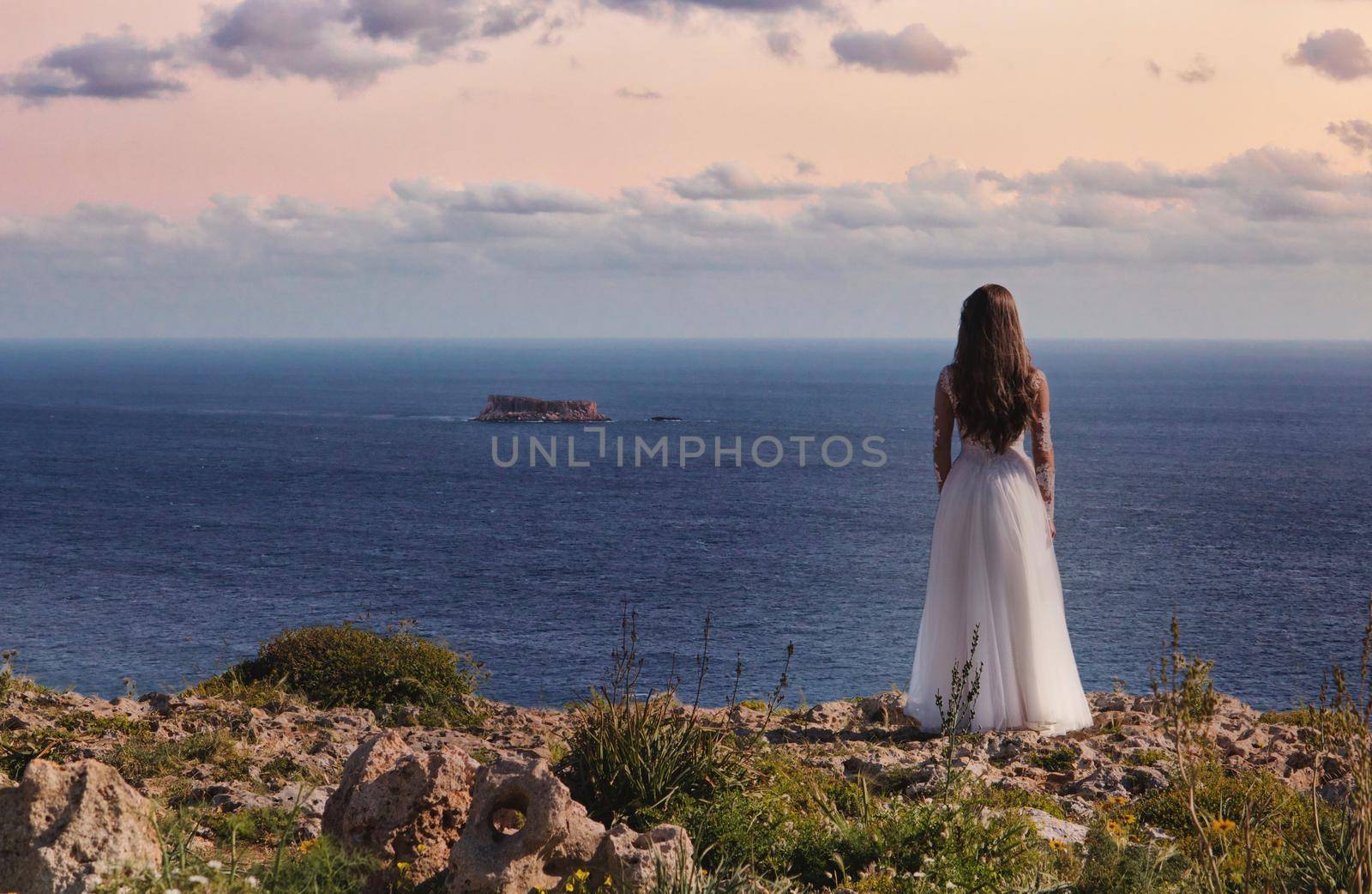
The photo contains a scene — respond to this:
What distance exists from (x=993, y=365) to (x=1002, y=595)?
1.90 meters

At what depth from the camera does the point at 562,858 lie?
5.19 meters

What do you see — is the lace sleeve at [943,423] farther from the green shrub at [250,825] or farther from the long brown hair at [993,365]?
the green shrub at [250,825]

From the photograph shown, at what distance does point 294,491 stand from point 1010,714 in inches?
3342

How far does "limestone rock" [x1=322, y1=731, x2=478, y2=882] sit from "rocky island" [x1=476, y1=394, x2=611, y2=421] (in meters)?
139

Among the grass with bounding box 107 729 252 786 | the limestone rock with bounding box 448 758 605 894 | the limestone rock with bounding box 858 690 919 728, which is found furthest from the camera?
the limestone rock with bounding box 858 690 919 728

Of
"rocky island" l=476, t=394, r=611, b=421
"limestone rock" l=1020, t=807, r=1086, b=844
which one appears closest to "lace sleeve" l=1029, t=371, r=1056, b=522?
"limestone rock" l=1020, t=807, r=1086, b=844

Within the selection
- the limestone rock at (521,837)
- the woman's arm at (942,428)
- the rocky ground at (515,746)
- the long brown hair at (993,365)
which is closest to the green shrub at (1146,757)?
the rocky ground at (515,746)

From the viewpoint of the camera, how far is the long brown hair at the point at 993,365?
341 inches

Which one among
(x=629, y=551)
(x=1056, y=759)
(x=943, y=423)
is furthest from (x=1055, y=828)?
(x=629, y=551)

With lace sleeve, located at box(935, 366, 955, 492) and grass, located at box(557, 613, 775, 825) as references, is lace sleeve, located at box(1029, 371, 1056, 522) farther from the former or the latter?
grass, located at box(557, 613, 775, 825)

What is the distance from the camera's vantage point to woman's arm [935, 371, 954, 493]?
9.00 m


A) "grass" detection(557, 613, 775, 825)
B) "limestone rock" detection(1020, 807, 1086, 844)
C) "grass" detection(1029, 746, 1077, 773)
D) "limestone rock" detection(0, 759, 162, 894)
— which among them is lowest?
"grass" detection(1029, 746, 1077, 773)

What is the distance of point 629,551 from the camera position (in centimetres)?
6681

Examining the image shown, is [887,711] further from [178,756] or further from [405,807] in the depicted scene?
[178,756]
